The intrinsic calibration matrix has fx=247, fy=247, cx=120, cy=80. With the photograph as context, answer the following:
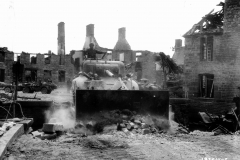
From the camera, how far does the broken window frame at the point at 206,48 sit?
22359mm

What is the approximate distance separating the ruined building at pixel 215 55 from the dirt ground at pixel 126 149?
15.1m

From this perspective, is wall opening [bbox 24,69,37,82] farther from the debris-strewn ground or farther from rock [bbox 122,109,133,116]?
the debris-strewn ground

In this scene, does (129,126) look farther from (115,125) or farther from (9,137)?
(9,137)

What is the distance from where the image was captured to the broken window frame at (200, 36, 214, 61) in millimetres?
22359

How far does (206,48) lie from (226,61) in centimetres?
234

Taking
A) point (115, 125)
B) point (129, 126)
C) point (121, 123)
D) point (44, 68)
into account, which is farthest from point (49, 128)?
point (44, 68)

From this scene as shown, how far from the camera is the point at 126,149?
555 centimetres

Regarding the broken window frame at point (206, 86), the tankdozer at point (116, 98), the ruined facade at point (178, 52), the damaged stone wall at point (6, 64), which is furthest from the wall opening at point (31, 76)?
the tankdozer at point (116, 98)

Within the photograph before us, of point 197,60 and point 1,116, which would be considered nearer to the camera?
point 1,116

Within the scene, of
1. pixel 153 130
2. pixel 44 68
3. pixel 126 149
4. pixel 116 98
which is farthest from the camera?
pixel 44 68

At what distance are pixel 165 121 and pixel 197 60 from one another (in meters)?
14.9

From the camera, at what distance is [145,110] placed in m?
9.31

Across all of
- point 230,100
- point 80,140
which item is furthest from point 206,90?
point 80,140

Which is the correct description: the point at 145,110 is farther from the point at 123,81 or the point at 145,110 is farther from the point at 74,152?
the point at 74,152
